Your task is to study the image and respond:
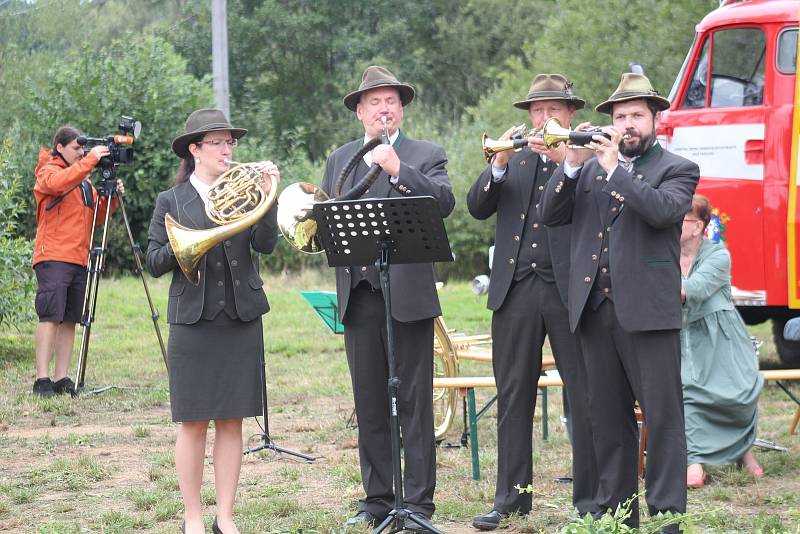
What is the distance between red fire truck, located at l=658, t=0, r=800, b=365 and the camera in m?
9.45

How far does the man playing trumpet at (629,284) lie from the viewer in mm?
4863

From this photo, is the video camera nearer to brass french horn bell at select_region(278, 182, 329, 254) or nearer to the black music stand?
brass french horn bell at select_region(278, 182, 329, 254)

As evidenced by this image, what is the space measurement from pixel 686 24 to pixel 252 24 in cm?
1747

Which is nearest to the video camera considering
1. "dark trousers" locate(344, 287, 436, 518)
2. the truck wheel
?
"dark trousers" locate(344, 287, 436, 518)

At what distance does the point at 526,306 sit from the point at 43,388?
17.0 feet

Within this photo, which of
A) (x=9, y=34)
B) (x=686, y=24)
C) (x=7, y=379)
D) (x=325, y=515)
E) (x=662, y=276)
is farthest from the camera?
(x=9, y=34)

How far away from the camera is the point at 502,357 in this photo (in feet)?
18.2

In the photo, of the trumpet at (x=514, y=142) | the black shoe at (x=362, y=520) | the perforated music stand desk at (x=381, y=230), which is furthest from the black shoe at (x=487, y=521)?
the trumpet at (x=514, y=142)

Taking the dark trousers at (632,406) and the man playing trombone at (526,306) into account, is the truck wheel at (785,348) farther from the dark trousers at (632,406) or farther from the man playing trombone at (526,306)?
the dark trousers at (632,406)

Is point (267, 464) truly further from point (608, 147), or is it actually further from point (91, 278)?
point (608, 147)

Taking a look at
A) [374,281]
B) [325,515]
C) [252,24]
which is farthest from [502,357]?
[252,24]

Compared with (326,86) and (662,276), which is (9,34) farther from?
(662,276)

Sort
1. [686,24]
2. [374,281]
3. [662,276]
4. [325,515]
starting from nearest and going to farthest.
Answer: [662,276] → [374,281] → [325,515] → [686,24]

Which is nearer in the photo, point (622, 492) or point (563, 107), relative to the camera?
point (622, 492)
